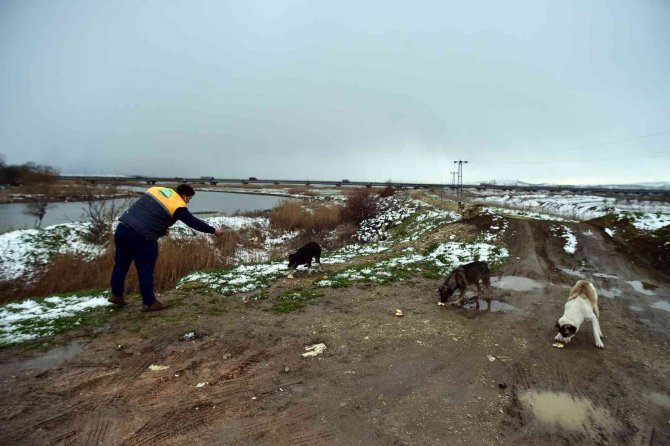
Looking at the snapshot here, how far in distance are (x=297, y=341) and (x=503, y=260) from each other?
9128 millimetres

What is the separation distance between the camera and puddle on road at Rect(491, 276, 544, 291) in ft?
29.6

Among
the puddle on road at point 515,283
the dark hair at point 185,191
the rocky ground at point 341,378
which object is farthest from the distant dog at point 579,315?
the dark hair at point 185,191

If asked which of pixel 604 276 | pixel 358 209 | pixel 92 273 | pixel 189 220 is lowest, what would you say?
pixel 92 273

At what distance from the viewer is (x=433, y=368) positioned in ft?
16.1

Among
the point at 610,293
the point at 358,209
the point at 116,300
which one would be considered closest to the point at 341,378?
the point at 116,300

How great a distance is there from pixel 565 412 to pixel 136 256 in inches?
281

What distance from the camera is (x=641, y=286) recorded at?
9234 mm

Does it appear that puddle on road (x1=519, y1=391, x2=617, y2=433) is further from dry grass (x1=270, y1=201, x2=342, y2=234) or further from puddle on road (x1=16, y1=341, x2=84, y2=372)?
dry grass (x1=270, y1=201, x2=342, y2=234)

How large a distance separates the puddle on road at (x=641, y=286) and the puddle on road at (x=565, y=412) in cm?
667

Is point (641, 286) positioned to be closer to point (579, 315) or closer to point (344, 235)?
point (579, 315)

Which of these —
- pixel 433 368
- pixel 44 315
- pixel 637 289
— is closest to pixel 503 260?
pixel 637 289

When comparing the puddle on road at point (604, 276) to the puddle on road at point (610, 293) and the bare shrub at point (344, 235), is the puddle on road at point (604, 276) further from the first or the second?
the bare shrub at point (344, 235)

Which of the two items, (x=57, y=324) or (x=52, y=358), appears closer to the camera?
(x=52, y=358)

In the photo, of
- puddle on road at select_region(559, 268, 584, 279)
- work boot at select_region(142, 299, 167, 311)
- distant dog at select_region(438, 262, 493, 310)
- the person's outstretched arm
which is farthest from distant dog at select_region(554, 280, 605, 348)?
work boot at select_region(142, 299, 167, 311)
